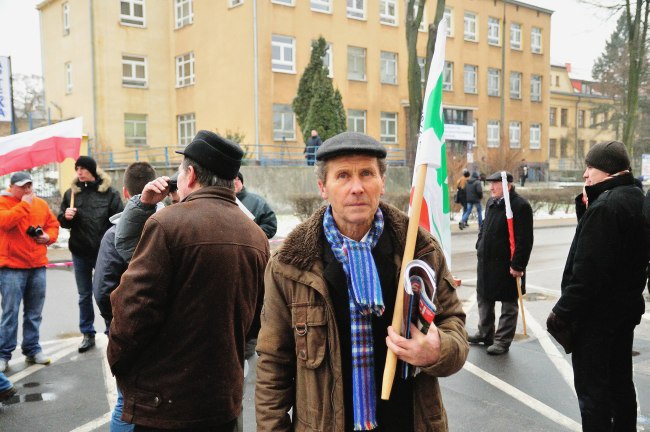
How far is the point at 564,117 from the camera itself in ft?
206

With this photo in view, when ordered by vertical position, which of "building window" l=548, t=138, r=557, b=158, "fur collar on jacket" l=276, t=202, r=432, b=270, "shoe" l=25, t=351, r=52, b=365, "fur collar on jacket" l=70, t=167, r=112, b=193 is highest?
"building window" l=548, t=138, r=557, b=158

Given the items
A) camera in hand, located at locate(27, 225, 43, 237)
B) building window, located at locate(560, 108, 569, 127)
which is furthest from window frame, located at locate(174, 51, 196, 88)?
building window, located at locate(560, 108, 569, 127)

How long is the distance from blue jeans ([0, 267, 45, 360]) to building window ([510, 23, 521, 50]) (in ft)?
139

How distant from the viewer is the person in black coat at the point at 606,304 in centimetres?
355

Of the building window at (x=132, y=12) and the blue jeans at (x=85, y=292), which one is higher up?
the building window at (x=132, y=12)

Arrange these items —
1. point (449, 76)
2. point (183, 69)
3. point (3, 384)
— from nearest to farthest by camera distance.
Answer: point (3, 384)
point (183, 69)
point (449, 76)

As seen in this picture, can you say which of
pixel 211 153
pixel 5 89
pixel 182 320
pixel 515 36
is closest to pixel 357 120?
pixel 515 36

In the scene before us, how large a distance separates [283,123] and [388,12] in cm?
1018

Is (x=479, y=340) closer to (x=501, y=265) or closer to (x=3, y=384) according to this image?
(x=501, y=265)

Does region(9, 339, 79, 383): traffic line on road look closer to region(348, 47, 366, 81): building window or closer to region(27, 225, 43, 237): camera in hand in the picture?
region(27, 225, 43, 237): camera in hand

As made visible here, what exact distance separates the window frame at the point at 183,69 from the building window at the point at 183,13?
5.67ft

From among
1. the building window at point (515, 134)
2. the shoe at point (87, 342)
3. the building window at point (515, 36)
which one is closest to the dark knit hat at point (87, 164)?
the shoe at point (87, 342)

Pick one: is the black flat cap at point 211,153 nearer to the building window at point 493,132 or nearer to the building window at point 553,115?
the building window at point 493,132

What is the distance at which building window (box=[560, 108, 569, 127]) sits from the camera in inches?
2454
